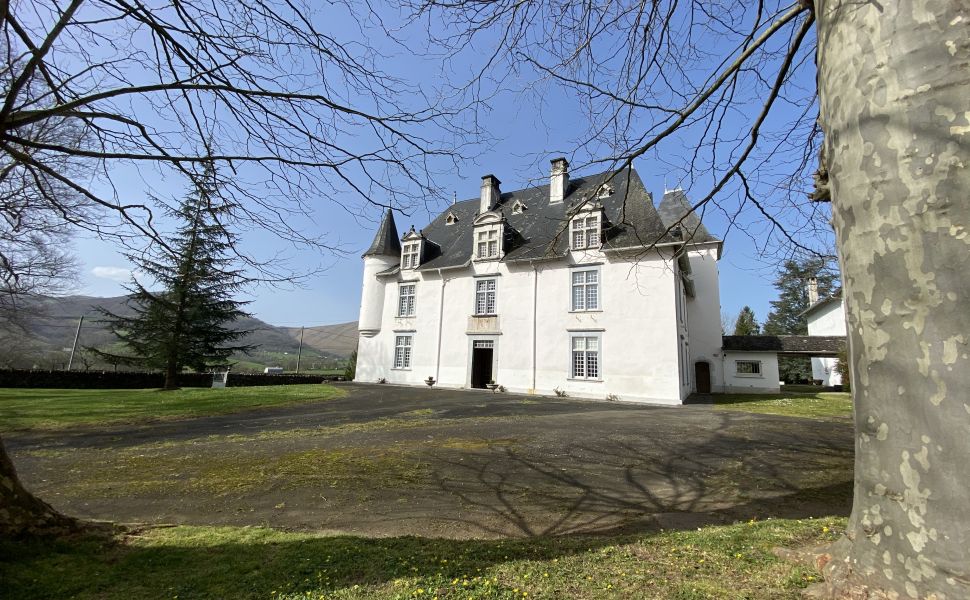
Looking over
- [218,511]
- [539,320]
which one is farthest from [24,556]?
[539,320]

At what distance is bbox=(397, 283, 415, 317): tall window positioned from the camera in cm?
2697

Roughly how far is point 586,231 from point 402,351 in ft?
44.1

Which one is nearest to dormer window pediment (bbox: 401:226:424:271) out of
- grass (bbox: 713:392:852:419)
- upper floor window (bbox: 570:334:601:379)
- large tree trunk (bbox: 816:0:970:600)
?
upper floor window (bbox: 570:334:601:379)

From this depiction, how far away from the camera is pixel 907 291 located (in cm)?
181

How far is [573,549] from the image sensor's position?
124 inches

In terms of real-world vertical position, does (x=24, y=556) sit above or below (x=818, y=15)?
below

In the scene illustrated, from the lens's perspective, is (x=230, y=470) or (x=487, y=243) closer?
(x=230, y=470)

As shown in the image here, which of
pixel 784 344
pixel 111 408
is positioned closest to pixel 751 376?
pixel 784 344

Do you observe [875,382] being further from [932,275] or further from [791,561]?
[791,561]

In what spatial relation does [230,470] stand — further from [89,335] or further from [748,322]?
[89,335]

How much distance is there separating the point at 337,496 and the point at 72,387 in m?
27.9

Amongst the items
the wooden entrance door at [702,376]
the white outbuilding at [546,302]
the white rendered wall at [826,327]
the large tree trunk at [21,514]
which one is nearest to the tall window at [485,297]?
the white outbuilding at [546,302]

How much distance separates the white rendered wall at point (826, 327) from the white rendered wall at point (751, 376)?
12.0 metres

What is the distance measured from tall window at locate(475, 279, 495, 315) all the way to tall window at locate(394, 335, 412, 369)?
5292 mm
